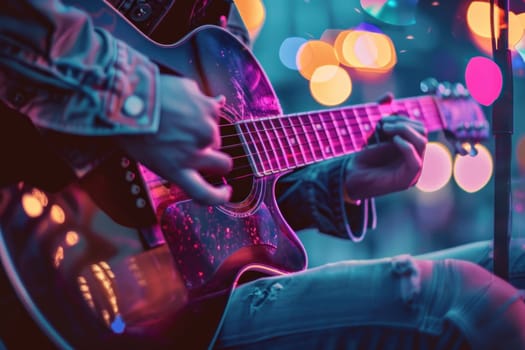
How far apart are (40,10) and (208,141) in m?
0.20

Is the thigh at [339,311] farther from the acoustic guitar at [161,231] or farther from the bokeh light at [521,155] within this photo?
the bokeh light at [521,155]

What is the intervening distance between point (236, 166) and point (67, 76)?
28 cm

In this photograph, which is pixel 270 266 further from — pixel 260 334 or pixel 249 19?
pixel 249 19

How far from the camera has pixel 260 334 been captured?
643 mm

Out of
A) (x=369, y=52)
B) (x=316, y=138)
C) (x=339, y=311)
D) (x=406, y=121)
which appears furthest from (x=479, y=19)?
(x=339, y=311)

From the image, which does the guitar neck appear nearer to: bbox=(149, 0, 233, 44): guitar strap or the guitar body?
the guitar body

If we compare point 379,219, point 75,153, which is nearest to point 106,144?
point 75,153

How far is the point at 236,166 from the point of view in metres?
0.67

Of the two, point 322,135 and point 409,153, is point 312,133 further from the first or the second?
point 409,153

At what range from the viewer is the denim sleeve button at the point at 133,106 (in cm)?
47

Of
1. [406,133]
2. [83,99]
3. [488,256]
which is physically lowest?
[488,256]

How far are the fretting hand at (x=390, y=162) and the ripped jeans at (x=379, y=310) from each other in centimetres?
26

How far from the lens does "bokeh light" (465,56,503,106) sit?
1.01 m

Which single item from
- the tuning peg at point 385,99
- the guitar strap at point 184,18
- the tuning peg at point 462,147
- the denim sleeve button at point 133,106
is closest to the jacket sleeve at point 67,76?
the denim sleeve button at point 133,106
